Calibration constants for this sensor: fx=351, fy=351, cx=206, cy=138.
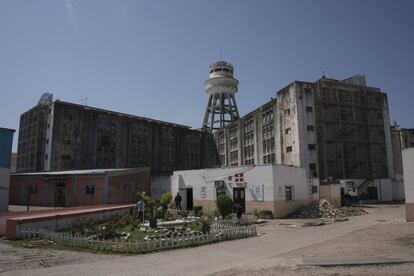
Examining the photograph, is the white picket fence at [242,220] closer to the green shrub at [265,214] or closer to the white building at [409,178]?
the green shrub at [265,214]

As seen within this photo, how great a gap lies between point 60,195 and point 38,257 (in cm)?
2371

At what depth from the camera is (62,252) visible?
1285 centimetres

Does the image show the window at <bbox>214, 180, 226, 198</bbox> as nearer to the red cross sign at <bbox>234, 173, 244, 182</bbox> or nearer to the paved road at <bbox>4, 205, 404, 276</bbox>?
the red cross sign at <bbox>234, 173, 244, 182</bbox>

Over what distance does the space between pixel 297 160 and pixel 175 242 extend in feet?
111

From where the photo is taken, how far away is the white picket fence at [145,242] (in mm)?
13070

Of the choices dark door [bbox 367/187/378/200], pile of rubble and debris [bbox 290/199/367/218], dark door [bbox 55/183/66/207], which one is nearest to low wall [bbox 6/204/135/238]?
dark door [bbox 55/183/66/207]

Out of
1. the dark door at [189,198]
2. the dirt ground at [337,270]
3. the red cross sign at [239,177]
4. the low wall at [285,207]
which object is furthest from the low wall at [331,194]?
the dirt ground at [337,270]

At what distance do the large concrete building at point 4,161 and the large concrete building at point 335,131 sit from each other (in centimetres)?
3269

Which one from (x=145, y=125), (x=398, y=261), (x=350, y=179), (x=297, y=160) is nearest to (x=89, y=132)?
(x=145, y=125)

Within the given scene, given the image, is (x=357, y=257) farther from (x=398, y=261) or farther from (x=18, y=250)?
(x=18, y=250)

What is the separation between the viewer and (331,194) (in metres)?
33.5

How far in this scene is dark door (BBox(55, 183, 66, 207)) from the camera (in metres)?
33.7

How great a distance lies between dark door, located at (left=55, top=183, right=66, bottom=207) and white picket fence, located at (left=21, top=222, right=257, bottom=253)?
18.4 metres

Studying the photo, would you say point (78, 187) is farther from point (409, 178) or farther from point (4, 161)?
point (409, 178)
